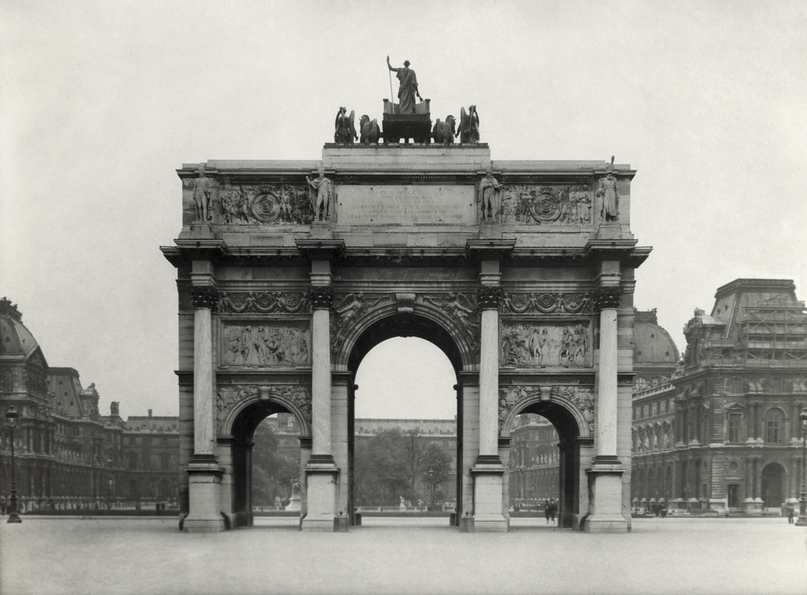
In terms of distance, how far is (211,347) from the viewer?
29.3m

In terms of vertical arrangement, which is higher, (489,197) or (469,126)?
(469,126)

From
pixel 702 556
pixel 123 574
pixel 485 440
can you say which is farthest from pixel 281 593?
pixel 485 440

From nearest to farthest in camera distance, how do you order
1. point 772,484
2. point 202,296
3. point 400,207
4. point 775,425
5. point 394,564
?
point 394,564 < point 202,296 < point 400,207 < point 775,425 < point 772,484

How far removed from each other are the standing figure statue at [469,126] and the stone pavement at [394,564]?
39.1ft

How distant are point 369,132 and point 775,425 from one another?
139 feet

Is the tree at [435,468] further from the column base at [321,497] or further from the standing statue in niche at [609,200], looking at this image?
the standing statue in niche at [609,200]

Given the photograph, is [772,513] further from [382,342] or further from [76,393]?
[76,393]

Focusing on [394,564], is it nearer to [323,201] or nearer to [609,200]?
[323,201]

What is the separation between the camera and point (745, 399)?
6372cm

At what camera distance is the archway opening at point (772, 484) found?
63219 millimetres

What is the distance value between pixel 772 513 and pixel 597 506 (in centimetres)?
3500

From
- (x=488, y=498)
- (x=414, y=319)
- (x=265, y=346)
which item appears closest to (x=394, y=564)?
(x=488, y=498)

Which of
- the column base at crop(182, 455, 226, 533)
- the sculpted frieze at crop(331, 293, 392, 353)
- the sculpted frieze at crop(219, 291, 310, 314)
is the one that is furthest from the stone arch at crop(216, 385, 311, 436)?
the sculpted frieze at crop(219, 291, 310, 314)

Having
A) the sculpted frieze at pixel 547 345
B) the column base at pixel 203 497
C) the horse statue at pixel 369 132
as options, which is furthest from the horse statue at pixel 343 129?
the column base at pixel 203 497
